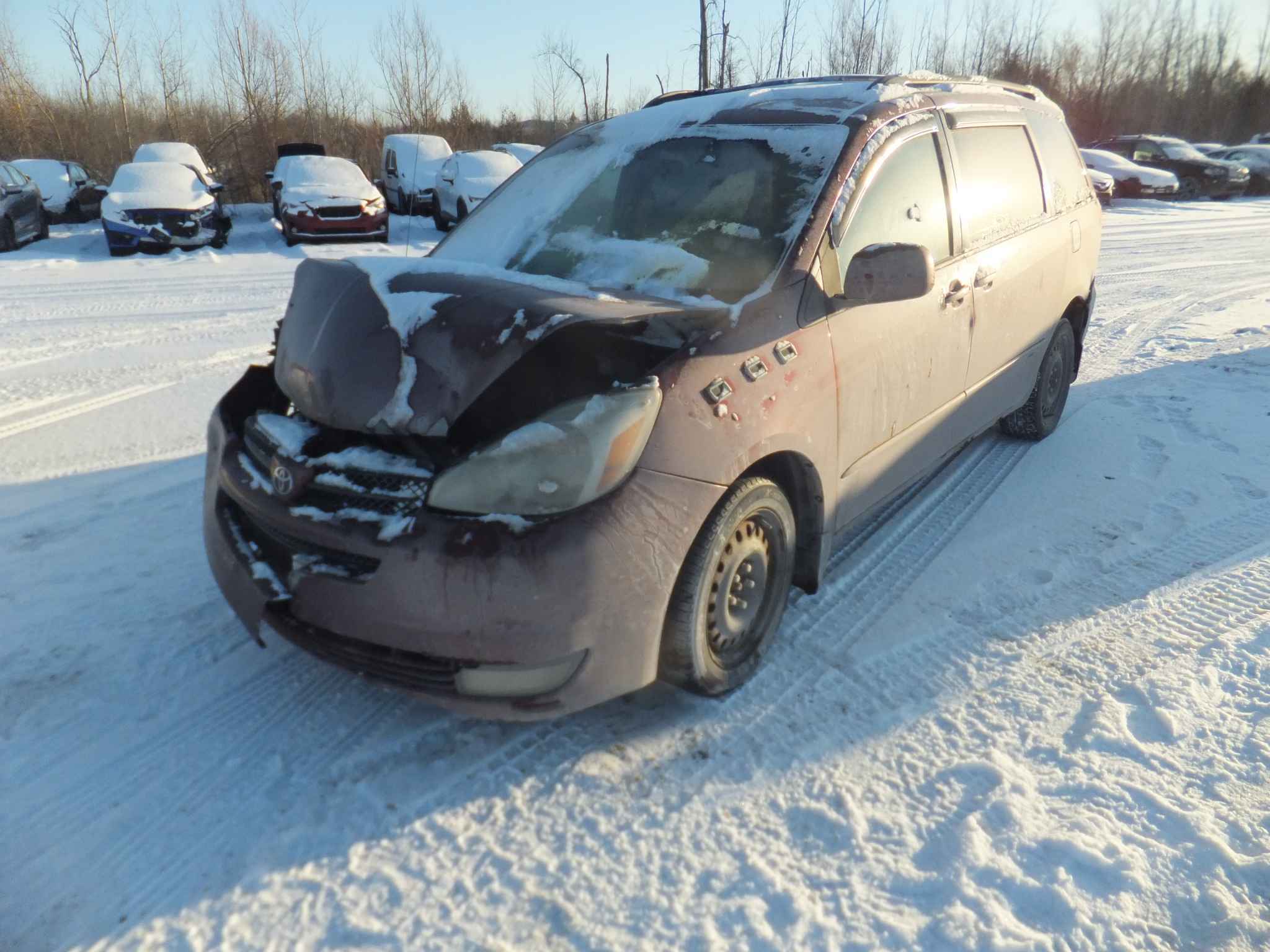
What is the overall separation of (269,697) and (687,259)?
6.48 feet

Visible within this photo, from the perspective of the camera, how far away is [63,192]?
52.4 ft

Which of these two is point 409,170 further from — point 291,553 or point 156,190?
point 291,553

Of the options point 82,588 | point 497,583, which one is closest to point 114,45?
point 82,588

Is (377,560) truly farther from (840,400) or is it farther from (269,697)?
(840,400)

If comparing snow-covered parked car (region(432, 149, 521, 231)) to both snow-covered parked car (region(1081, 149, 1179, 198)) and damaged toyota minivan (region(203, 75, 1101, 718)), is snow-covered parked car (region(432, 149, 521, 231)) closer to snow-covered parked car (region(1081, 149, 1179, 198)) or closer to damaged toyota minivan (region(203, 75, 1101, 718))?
damaged toyota minivan (region(203, 75, 1101, 718))

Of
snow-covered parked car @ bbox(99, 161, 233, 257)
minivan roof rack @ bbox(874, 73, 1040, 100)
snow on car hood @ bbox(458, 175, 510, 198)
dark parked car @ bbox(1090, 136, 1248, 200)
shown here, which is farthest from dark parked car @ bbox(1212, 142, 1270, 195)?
snow-covered parked car @ bbox(99, 161, 233, 257)

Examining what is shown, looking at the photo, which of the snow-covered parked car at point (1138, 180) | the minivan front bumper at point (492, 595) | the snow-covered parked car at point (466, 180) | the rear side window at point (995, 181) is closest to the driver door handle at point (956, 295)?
the rear side window at point (995, 181)

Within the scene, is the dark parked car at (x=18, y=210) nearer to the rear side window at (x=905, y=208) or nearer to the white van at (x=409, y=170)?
the white van at (x=409, y=170)

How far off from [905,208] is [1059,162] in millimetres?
2183

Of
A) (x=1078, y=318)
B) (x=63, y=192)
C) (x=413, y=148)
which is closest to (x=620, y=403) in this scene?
(x=1078, y=318)

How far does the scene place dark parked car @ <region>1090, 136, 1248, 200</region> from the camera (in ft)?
76.7

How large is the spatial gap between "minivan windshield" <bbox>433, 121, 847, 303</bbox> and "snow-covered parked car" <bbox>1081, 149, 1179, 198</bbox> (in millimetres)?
21844

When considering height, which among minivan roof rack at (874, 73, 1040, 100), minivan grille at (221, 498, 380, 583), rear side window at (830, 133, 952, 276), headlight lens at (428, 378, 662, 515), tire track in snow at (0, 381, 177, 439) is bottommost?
tire track in snow at (0, 381, 177, 439)

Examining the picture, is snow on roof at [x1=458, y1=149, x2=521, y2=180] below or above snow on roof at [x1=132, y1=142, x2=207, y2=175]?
below
